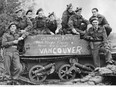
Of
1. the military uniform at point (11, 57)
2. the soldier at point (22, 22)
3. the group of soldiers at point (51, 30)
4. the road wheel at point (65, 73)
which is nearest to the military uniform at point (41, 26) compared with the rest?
the group of soldiers at point (51, 30)

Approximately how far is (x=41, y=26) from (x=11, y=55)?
1555mm

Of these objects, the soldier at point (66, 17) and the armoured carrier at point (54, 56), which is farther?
the soldier at point (66, 17)

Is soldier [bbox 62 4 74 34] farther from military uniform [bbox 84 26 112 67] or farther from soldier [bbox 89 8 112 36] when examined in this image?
military uniform [bbox 84 26 112 67]

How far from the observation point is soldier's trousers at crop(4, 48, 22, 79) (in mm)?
11016

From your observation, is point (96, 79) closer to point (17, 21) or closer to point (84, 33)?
point (84, 33)

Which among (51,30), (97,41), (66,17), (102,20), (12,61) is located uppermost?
(66,17)

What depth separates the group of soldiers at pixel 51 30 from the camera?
11.1m

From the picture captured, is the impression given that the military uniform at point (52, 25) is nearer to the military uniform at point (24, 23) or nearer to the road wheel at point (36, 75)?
the military uniform at point (24, 23)

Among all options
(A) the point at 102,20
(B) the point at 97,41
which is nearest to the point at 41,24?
(B) the point at 97,41

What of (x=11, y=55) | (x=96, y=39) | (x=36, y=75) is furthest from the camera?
(x=96, y=39)

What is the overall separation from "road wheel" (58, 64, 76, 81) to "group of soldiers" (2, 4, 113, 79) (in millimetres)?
873

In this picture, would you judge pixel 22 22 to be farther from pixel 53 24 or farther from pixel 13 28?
pixel 53 24

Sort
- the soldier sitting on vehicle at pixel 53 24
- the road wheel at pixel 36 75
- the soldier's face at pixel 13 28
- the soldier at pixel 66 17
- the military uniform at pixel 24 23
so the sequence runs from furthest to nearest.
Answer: the soldier at pixel 66 17
the soldier sitting on vehicle at pixel 53 24
the military uniform at pixel 24 23
the road wheel at pixel 36 75
the soldier's face at pixel 13 28

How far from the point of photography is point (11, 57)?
36.2 ft
